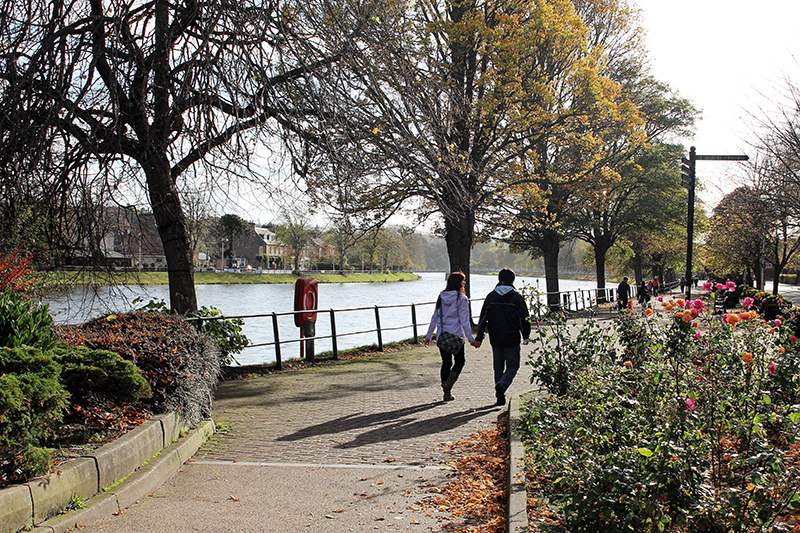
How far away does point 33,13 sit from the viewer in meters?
7.59

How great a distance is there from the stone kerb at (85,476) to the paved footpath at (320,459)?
256 mm

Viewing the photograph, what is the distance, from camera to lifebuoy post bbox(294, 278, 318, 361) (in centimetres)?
1359

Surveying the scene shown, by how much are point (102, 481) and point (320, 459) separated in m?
2.05

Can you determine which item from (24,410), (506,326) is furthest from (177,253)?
(24,410)

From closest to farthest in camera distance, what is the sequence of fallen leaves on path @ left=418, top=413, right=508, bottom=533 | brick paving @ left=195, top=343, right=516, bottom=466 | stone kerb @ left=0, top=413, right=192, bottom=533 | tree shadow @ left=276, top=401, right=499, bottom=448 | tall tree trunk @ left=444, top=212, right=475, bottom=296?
stone kerb @ left=0, top=413, right=192, bottom=533, fallen leaves on path @ left=418, top=413, right=508, bottom=533, brick paving @ left=195, top=343, right=516, bottom=466, tree shadow @ left=276, top=401, right=499, bottom=448, tall tree trunk @ left=444, top=212, right=475, bottom=296

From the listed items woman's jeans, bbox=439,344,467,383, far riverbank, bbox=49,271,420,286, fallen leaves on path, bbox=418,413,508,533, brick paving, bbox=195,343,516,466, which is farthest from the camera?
far riverbank, bbox=49,271,420,286

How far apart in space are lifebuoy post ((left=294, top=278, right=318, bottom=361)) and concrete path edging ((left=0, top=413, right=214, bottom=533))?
24.5 feet

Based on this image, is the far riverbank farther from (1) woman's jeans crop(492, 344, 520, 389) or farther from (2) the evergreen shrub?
(2) the evergreen shrub

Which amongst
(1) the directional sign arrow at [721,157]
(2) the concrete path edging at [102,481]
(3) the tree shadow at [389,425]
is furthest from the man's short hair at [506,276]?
(1) the directional sign arrow at [721,157]

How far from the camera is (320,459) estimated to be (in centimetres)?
604

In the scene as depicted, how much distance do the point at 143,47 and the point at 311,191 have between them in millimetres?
3450

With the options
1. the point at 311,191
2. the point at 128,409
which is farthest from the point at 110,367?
the point at 311,191

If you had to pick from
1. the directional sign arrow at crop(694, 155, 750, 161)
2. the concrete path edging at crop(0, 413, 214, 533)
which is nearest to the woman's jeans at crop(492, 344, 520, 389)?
the concrete path edging at crop(0, 413, 214, 533)

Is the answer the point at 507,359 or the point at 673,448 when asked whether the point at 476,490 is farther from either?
the point at 507,359
